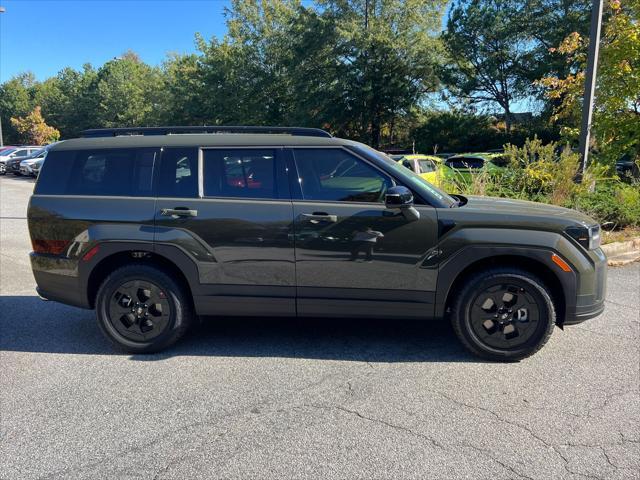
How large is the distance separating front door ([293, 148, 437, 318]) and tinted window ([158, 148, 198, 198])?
0.89m

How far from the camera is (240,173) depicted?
13.6ft

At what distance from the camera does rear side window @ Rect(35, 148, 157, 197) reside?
4199 mm

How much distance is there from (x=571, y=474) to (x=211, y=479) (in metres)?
1.94

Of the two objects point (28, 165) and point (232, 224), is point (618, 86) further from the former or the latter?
point (28, 165)

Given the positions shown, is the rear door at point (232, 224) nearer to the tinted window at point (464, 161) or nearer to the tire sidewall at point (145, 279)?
the tire sidewall at point (145, 279)

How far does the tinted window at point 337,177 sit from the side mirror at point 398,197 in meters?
0.18

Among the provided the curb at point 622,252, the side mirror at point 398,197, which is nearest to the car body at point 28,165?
the curb at point 622,252

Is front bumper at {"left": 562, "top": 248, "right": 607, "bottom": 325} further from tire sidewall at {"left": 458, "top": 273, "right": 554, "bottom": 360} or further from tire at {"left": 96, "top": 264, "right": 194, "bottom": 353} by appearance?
tire at {"left": 96, "top": 264, "right": 194, "bottom": 353}

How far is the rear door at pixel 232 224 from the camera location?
4.00 metres

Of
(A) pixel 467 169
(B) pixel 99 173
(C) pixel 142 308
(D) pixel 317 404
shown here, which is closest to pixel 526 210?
(D) pixel 317 404

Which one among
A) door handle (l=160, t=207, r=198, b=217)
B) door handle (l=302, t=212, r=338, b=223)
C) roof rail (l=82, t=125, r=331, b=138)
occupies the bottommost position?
door handle (l=302, t=212, r=338, b=223)

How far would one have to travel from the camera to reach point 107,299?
13.9 feet

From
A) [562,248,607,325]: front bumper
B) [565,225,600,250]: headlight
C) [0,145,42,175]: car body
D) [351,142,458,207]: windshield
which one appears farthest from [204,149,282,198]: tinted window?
[0,145,42,175]: car body

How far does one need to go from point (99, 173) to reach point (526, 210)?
145 inches
